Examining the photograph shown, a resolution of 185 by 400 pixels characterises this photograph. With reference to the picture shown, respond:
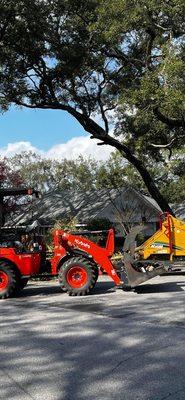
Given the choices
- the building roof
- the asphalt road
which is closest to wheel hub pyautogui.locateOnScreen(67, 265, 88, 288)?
the asphalt road

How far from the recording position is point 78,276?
12438 millimetres

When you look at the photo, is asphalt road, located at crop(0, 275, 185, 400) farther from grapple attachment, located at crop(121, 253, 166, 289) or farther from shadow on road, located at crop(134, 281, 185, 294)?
shadow on road, located at crop(134, 281, 185, 294)

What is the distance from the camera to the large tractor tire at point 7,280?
1248 centimetres

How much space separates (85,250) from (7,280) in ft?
6.60

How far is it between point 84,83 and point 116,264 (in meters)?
14.6

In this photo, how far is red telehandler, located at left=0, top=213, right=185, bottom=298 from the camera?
487 inches

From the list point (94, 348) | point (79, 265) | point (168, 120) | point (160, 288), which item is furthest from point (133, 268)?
point (168, 120)

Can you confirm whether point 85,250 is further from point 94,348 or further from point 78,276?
point 94,348

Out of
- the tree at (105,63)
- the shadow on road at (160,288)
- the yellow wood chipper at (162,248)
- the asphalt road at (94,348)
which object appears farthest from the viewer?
the tree at (105,63)

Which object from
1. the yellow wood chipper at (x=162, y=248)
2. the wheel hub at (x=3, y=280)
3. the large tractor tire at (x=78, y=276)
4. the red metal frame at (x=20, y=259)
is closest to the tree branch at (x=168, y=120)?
the yellow wood chipper at (x=162, y=248)

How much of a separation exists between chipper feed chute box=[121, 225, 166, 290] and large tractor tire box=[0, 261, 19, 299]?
8.69 feet

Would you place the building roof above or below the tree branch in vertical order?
above

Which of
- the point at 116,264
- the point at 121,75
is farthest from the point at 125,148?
the point at 116,264

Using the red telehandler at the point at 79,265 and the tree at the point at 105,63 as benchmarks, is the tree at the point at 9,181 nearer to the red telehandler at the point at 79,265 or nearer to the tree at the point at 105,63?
the tree at the point at 105,63
